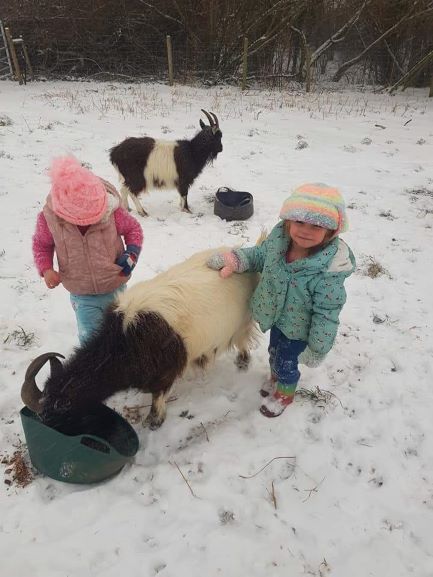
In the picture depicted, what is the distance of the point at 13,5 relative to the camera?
13.7m

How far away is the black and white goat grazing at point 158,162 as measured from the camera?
17.6ft

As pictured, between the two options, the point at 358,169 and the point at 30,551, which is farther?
the point at 358,169

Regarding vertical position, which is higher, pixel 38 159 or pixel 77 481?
pixel 38 159

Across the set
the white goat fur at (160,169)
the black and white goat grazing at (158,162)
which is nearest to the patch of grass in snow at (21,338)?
the white goat fur at (160,169)

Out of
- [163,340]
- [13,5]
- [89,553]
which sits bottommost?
[89,553]

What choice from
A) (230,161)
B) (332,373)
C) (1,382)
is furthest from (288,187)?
(1,382)

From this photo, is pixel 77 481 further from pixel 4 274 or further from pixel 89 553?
pixel 4 274

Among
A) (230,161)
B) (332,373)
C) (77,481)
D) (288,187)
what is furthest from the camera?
(230,161)

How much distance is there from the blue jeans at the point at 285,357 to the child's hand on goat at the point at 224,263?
0.52 m

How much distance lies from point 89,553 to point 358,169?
7149 mm

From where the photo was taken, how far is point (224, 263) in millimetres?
2502

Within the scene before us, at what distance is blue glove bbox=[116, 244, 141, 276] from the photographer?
8.20ft

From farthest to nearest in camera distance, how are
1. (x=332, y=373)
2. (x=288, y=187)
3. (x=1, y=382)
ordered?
(x=288, y=187) < (x=332, y=373) < (x=1, y=382)

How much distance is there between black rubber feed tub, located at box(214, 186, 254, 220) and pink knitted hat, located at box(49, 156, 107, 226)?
3175 millimetres
